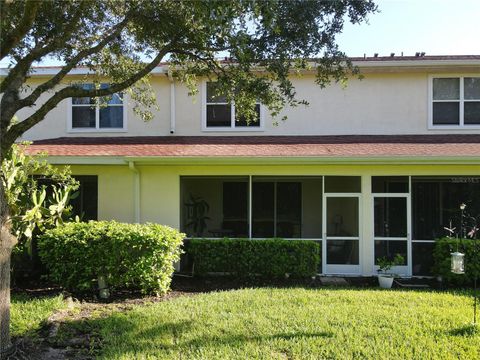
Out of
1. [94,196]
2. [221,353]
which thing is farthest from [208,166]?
[221,353]

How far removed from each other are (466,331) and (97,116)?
38.8 feet

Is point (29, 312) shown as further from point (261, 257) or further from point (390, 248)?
point (390, 248)

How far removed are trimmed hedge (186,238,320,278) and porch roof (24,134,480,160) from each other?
2.18m

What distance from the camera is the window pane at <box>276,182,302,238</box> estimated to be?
15891mm

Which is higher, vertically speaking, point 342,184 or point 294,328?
point 342,184

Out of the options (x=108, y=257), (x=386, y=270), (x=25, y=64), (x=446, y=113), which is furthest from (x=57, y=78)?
(x=446, y=113)

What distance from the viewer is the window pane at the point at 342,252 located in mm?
12000

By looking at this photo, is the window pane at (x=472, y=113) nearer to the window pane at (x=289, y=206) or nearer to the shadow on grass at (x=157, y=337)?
the window pane at (x=289, y=206)

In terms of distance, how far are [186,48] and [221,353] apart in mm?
5064

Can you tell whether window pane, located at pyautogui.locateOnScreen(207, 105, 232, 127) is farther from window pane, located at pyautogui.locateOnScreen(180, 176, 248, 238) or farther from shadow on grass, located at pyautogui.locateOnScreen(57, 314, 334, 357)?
shadow on grass, located at pyautogui.locateOnScreen(57, 314, 334, 357)

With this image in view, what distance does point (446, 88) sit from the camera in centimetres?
1395

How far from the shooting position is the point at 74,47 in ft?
29.1

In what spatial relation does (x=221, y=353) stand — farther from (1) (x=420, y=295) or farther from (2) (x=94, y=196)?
(2) (x=94, y=196)

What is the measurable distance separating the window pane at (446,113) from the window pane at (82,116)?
10.7 m
